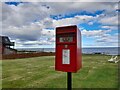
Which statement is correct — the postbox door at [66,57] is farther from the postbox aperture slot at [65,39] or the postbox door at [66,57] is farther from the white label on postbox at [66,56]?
the postbox aperture slot at [65,39]

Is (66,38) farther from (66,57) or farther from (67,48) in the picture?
(66,57)

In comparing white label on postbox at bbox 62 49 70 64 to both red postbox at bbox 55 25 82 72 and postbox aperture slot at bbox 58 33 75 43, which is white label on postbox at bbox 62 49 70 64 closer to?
red postbox at bbox 55 25 82 72

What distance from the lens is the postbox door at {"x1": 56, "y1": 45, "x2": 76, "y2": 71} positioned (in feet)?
11.7

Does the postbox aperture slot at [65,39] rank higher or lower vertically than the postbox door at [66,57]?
higher

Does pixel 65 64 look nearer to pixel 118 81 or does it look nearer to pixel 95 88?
pixel 95 88

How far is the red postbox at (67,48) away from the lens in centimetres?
355

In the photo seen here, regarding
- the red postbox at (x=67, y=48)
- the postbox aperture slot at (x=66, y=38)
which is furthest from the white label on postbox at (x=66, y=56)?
the postbox aperture slot at (x=66, y=38)

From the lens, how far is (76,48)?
3.54m

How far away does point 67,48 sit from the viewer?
11.9 feet

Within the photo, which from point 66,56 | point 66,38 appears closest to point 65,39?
point 66,38

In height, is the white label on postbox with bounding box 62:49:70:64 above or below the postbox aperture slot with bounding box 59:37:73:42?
below

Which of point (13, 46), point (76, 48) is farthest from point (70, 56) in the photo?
point (13, 46)

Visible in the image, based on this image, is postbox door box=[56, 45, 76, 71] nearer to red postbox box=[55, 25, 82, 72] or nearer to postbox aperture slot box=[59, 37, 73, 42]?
red postbox box=[55, 25, 82, 72]

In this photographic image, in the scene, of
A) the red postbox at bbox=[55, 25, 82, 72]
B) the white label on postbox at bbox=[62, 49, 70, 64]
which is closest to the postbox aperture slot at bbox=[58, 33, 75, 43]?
the red postbox at bbox=[55, 25, 82, 72]
